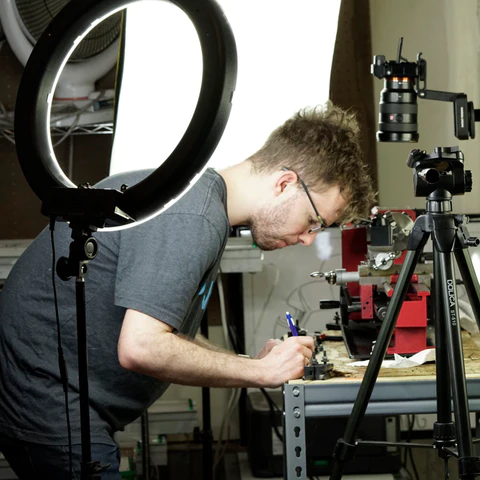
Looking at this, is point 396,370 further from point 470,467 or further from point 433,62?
point 433,62

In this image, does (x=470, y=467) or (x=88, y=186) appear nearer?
(x=88, y=186)

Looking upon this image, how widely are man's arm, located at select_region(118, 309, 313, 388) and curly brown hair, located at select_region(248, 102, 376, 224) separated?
0.34 m

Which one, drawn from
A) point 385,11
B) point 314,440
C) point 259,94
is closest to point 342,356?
point 314,440

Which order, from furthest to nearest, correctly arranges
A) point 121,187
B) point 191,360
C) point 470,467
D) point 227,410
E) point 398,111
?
point 227,410
point 398,111
point 191,360
point 470,467
point 121,187

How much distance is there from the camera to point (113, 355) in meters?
1.28

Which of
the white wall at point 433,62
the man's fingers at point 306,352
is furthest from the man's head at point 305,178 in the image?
the white wall at point 433,62

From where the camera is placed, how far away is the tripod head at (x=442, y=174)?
1254 millimetres

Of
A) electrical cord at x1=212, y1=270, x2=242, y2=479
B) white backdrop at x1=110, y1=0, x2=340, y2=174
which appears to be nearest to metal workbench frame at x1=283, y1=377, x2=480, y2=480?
white backdrop at x1=110, y1=0, x2=340, y2=174

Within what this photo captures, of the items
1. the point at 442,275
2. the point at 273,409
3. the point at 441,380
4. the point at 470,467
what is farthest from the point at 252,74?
the point at 470,467

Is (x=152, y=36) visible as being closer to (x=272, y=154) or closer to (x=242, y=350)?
(x=272, y=154)

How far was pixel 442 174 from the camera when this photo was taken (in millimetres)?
1257

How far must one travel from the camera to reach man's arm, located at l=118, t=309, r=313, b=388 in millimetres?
1160

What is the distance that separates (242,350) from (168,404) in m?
0.39

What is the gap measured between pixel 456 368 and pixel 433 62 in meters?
1.84
